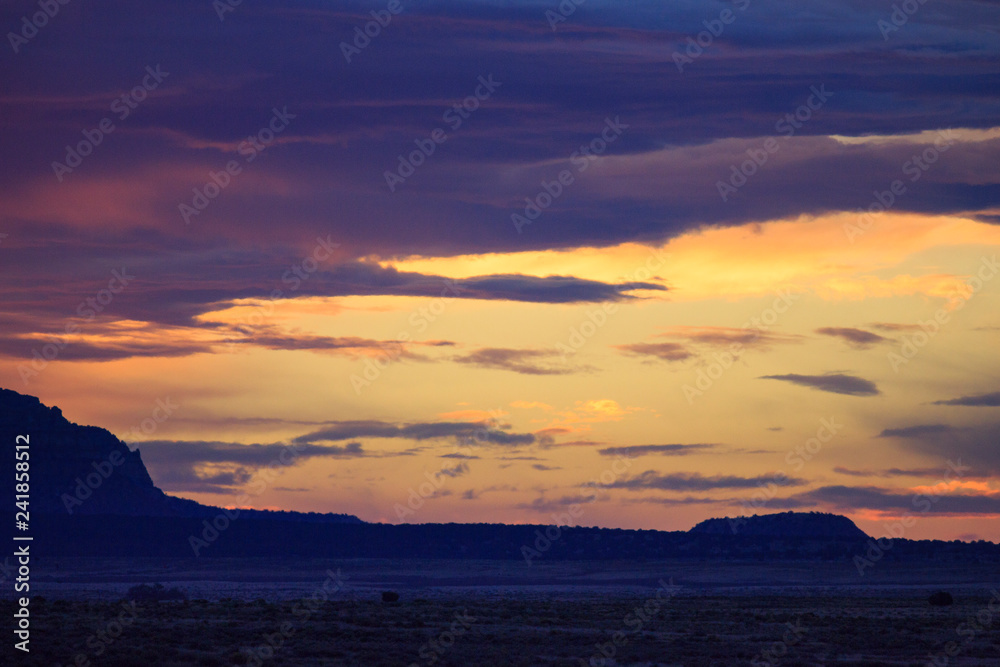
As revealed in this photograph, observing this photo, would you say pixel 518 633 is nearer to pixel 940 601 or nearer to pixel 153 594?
pixel 940 601

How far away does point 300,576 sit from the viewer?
506ft

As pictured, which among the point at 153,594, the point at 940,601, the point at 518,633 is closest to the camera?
the point at 518,633

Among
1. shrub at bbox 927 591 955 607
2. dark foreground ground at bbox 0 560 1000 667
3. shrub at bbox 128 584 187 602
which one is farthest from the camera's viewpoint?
shrub at bbox 128 584 187 602

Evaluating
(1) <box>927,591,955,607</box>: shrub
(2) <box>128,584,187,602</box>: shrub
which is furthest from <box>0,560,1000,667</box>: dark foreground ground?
(2) <box>128,584,187,602</box>: shrub

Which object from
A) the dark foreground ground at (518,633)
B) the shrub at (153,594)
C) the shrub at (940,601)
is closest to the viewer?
the dark foreground ground at (518,633)

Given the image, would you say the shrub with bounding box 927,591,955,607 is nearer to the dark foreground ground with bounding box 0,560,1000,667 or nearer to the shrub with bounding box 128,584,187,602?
the dark foreground ground with bounding box 0,560,1000,667

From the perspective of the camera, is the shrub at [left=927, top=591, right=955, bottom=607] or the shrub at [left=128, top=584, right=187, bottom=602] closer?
the shrub at [left=927, top=591, right=955, bottom=607]

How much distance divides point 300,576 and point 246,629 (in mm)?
110229

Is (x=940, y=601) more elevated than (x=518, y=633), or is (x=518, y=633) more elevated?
(x=940, y=601)

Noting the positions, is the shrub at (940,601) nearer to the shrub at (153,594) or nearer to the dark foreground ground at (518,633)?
the dark foreground ground at (518,633)

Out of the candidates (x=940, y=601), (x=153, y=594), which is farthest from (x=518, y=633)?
(x=153, y=594)

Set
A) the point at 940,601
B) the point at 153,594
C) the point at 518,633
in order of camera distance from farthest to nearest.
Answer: the point at 153,594 < the point at 940,601 < the point at 518,633

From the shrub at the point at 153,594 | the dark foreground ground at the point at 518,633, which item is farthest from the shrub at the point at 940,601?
the shrub at the point at 153,594

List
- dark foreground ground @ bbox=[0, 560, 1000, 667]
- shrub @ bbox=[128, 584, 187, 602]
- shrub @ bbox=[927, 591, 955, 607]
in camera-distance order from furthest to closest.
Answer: shrub @ bbox=[128, 584, 187, 602]
shrub @ bbox=[927, 591, 955, 607]
dark foreground ground @ bbox=[0, 560, 1000, 667]
